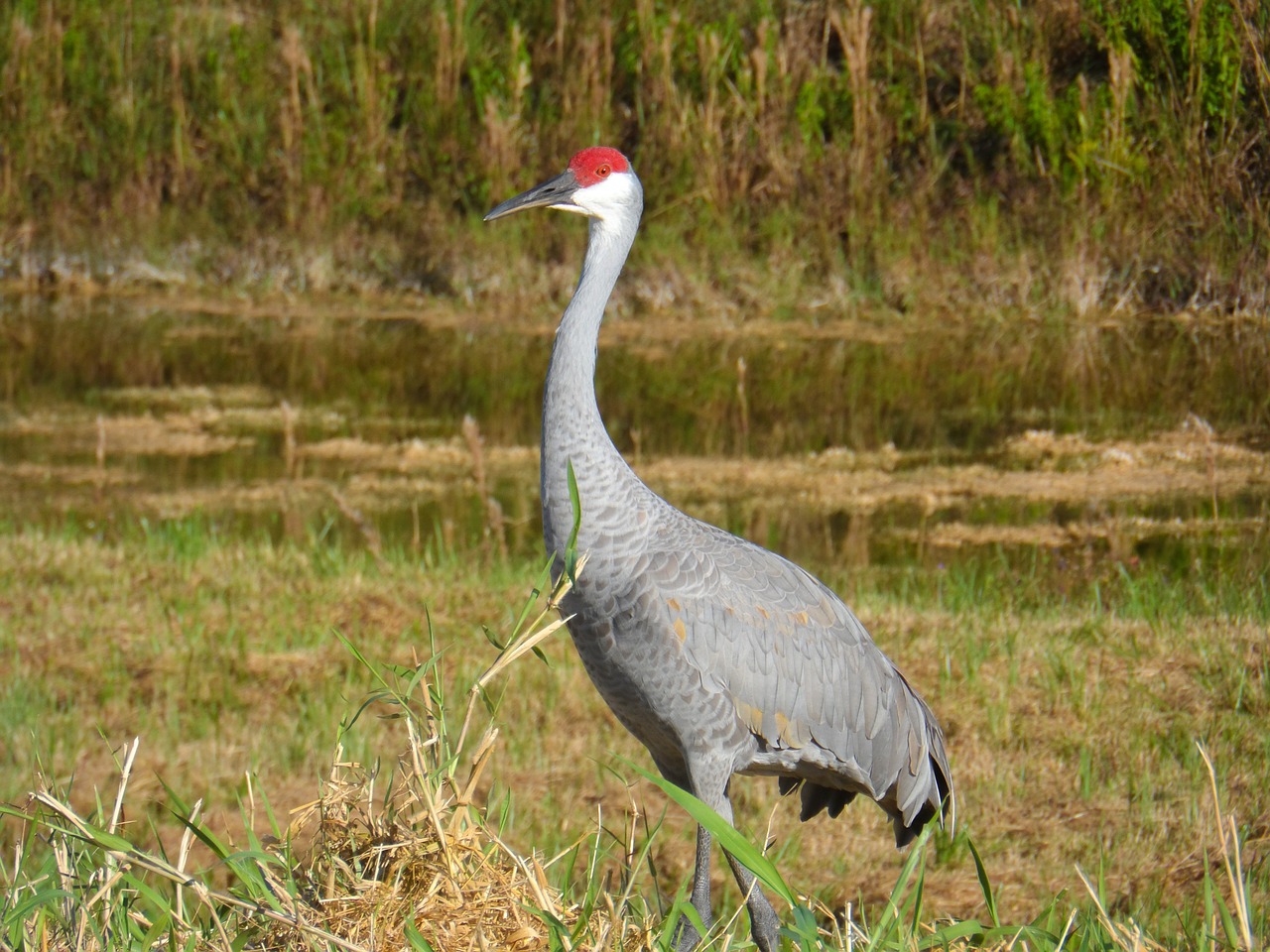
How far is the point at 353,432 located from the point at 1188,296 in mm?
3940

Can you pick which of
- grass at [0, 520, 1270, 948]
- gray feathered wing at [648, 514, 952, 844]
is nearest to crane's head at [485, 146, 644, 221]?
gray feathered wing at [648, 514, 952, 844]

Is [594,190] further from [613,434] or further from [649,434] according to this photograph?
[613,434]

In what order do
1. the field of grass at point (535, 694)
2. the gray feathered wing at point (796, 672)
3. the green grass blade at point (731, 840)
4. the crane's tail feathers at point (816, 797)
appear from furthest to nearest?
the crane's tail feathers at point (816, 797) < the gray feathered wing at point (796, 672) < the field of grass at point (535, 694) < the green grass blade at point (731, 840)

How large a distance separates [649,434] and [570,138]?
3314 millimetres

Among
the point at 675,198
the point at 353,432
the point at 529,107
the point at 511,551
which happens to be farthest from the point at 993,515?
the point at 529,107

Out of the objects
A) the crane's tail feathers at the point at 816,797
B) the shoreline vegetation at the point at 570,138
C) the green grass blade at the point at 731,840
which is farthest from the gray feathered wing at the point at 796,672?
the shoreline vegetation at the point at 570,138

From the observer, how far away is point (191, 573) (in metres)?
5.11

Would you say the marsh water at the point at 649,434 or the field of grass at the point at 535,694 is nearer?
the field of grass at the point at 535,694

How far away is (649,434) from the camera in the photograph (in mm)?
7273

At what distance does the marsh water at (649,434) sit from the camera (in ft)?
19.3

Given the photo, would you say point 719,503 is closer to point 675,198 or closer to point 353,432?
point 353,432

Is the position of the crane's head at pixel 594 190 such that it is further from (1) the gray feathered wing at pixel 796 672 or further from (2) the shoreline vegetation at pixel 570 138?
(2) the shoreline vegetation at pixel 570 138

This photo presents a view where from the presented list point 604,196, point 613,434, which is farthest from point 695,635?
point 613,434

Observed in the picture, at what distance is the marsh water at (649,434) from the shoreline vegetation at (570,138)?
2.19 ft
